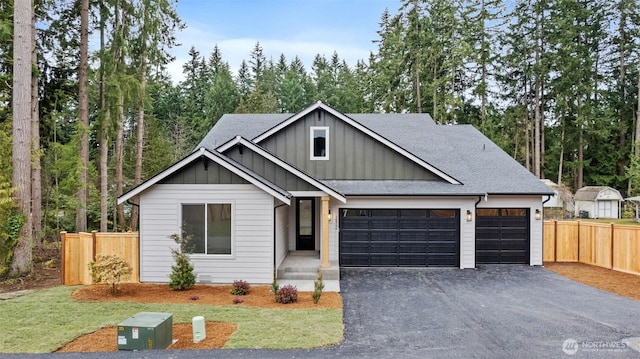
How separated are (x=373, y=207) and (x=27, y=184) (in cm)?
964

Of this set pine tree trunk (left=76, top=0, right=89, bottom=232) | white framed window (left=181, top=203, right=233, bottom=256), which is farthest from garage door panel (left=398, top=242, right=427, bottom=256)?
pine tree trunk (left=76, top=0, right=89, bottom=232)

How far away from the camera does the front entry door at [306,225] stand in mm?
13289

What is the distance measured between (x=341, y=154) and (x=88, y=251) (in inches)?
313

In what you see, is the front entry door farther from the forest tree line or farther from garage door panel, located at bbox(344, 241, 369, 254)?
the forest tree line

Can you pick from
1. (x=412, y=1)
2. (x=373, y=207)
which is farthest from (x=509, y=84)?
(x=373, y=207)

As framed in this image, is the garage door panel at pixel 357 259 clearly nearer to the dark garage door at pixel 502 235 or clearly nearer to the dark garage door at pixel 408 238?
the dark garage door at pixel 408 238

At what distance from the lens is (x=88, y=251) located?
10.0m

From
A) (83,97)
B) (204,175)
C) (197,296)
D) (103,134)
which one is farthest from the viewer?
Answer: (103,134)

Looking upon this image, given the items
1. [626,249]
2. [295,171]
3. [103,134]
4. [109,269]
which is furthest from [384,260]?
[103,134]

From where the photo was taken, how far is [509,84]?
30141mm

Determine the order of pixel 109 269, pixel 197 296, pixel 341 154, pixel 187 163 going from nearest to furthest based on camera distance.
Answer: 1. pixel 197 296
2. pixel 109 269
3. pixel 187 163
4. pixel 341 154

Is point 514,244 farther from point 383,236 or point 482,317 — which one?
point 482,317

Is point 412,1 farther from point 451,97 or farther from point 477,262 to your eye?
point 477,262

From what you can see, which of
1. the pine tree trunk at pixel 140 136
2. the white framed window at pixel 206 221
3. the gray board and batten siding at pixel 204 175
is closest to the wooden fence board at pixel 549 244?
the gray board and batten siding at pixel 204 175
